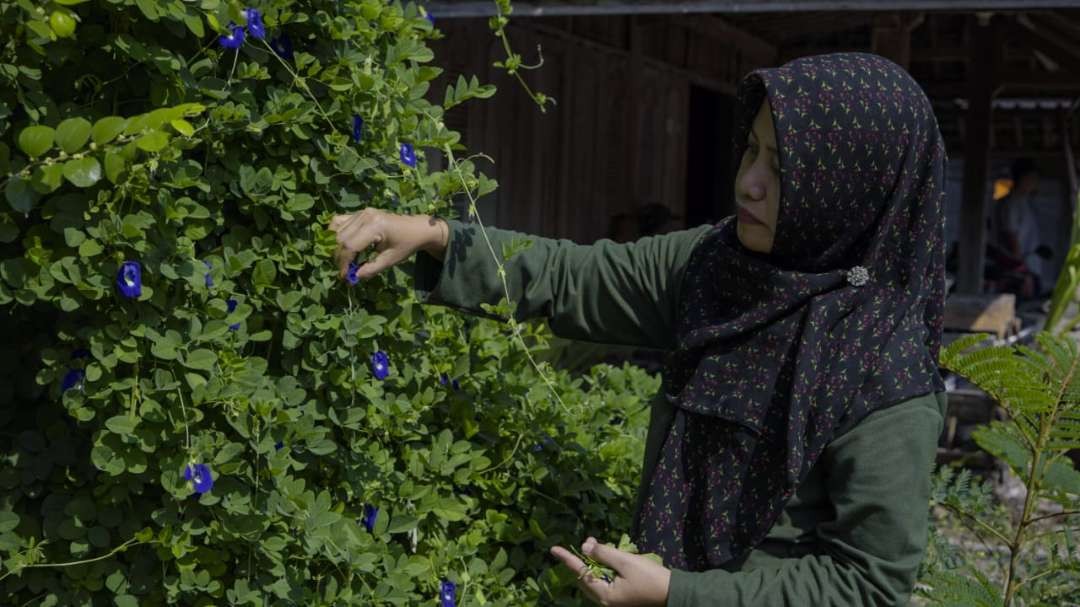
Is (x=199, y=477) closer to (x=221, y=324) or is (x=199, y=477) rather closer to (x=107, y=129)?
(x=221, y=324)

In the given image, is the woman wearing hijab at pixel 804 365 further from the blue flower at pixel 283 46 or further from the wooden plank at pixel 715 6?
the wooden plank at pixel 715 6

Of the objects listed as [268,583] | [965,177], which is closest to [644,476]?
[268,583]

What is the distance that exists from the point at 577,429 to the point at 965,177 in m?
7.16

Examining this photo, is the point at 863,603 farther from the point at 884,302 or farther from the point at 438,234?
the point at 438,234

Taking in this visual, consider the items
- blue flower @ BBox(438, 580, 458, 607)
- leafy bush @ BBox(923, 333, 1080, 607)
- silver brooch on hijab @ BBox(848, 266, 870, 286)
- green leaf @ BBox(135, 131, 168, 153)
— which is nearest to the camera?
green leaf @ BBox(135, 131, 168, 153)

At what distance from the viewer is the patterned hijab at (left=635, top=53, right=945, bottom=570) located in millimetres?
1554

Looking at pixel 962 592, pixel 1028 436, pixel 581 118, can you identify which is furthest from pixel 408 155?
pixel 581 118

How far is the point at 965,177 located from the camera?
8453mm

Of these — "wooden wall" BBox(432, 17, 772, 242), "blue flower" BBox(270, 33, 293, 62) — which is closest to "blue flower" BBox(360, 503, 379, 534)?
"blue flower" BBox(270, 33, 293, 62)

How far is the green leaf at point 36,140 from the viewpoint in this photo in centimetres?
119

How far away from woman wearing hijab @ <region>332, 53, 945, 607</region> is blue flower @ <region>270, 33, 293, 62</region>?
0.22 metres

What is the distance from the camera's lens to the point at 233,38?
141 centimetres

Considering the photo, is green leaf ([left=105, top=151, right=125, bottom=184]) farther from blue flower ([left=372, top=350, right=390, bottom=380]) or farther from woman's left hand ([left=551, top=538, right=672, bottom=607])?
woman's left hand ([left=551, top=538, right=672, bottom=607])

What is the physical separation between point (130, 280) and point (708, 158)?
996 cm
